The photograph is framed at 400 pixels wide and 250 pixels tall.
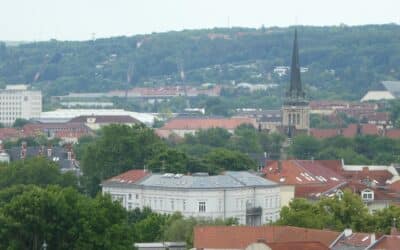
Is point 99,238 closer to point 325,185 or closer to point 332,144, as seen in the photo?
point 325,185

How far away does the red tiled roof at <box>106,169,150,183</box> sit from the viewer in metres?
101

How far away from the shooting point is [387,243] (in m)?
64.2

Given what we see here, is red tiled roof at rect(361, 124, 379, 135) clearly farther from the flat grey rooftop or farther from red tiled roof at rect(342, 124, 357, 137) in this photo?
the flat grey rooftop

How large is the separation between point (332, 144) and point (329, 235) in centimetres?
8531

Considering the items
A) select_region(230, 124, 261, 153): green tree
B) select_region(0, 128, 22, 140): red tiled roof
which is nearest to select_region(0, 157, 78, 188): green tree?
select_region(230, 124, 261, 153): green tree

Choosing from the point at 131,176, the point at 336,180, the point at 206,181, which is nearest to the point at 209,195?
the point at 206,181

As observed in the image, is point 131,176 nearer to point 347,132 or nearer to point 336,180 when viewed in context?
point 336,180

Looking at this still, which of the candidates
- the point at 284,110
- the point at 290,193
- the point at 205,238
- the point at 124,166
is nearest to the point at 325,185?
the point at 290,193

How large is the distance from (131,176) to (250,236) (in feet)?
106

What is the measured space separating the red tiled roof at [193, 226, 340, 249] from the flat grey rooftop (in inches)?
860

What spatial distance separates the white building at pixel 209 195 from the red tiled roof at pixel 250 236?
62.1ft

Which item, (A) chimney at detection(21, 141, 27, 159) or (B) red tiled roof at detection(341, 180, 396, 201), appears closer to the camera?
(B) red tiled roof at detection(341, 180, 396, 201)

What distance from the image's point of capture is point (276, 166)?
110 metres

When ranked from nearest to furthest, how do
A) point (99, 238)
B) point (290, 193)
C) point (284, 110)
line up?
point (99, 238)
point (290, 193)
point (284, 110)
